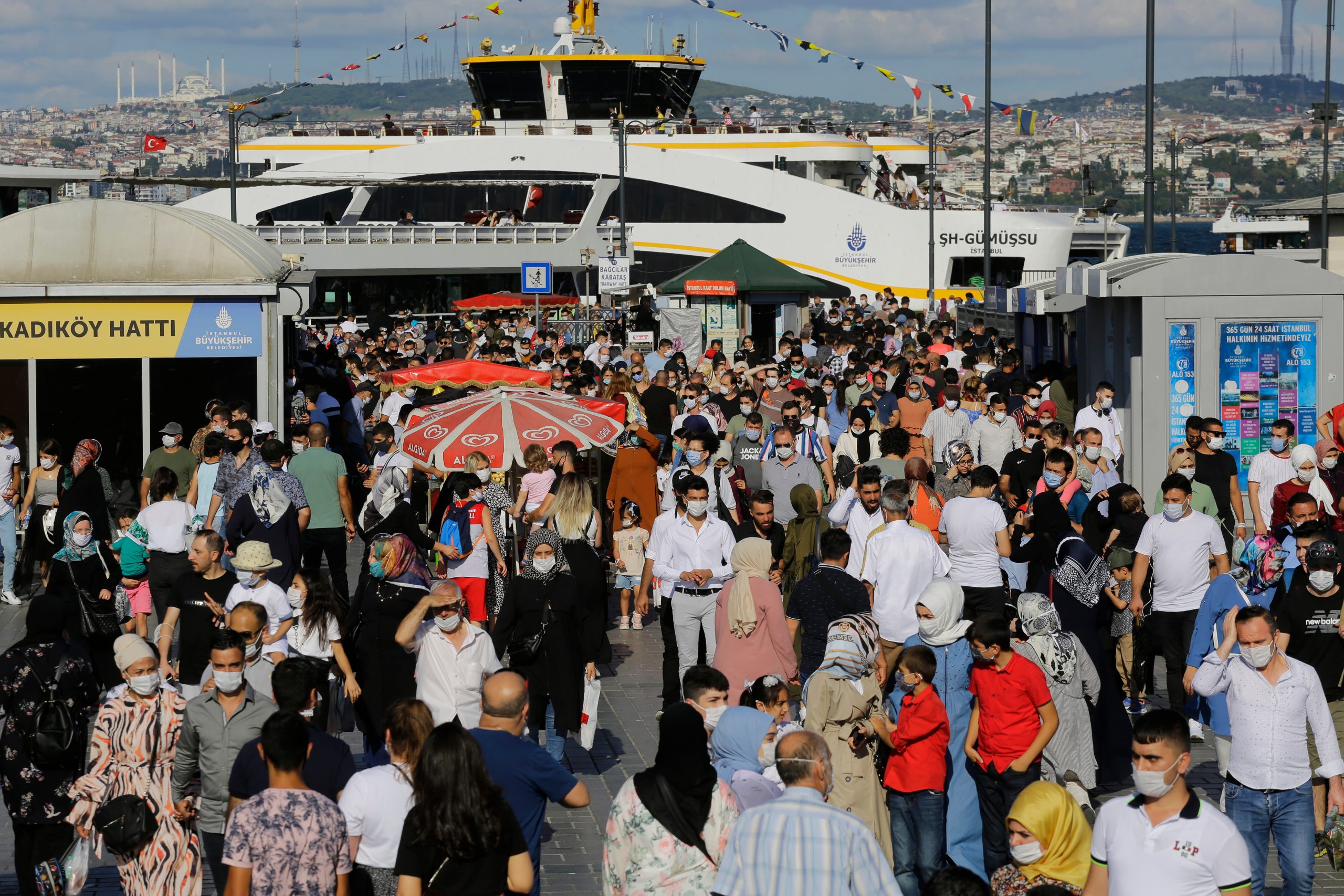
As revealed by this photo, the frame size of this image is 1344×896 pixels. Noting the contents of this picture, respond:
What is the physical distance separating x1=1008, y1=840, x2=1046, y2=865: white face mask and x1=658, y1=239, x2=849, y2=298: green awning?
19993 millimetres

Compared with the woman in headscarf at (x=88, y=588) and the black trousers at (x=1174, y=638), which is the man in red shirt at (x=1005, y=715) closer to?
the black trousers at (x=1174, y=638)

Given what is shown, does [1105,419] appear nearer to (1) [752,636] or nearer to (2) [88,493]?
(1) [752,636]

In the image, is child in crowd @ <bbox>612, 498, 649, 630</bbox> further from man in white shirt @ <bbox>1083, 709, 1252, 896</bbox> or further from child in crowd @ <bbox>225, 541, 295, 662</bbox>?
man in white shirt @ <bbox>1083, 709, 1252, 896</bbox>

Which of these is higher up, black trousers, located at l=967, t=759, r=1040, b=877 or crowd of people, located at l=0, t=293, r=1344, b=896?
crowd of people, located at l=0, t=293, r=1344, b=896

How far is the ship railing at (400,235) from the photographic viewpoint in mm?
40938

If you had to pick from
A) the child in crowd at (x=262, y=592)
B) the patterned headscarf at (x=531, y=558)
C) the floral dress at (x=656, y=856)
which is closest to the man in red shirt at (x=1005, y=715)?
the floral dress at (x=656, y=856)

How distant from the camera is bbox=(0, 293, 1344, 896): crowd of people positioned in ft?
17.3

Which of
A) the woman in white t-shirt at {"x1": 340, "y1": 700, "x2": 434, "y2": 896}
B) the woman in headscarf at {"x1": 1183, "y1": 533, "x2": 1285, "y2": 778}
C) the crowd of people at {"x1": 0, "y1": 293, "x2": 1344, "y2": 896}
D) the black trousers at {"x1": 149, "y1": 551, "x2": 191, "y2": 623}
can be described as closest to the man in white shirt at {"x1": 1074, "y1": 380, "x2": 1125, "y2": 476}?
the crowd of people at {"x1": 0, "y1": 293, "x2": 1344, "y2": 896}

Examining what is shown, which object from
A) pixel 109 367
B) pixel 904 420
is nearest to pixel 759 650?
pixel 904 420

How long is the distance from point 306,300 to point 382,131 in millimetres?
Answer: 33609

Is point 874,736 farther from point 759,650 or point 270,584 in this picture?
point 270,584

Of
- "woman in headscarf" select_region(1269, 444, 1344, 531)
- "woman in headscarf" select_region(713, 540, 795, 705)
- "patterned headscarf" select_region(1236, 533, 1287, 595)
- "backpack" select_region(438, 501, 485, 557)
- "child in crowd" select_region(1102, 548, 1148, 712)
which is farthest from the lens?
"woman in headscarf" select_region(1269, 444, 1344, 531)

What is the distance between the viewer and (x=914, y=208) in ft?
149

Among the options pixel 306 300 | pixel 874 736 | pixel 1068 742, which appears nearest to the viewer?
pixel 874 736
